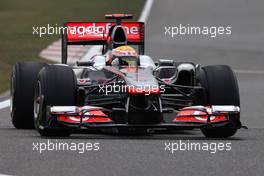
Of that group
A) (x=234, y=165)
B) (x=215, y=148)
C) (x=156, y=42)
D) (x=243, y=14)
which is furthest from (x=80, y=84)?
(x=243, y=14)

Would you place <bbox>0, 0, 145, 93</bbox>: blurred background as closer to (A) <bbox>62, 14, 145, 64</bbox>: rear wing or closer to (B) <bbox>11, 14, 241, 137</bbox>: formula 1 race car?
(A) <bbox>62, 14, 145, 64</bbox>: rear wing

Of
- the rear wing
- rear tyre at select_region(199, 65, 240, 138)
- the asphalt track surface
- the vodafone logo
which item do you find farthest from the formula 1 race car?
the vodafone logo

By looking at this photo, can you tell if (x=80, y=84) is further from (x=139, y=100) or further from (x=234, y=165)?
(x=234, y=165)

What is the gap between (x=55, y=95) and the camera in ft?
40.2

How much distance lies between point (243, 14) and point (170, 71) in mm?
26611

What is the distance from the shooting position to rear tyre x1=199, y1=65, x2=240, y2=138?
1248 cm

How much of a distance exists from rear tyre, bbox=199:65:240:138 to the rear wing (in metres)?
3.64

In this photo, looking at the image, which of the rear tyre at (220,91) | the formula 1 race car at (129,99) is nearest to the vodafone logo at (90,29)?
the formula 1 race car at (129,99)

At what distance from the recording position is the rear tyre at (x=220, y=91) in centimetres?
1248

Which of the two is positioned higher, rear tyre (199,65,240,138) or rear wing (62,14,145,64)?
rear wing (62,14,145,64)

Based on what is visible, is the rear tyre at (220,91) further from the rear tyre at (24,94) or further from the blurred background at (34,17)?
the blurred background at (34,17)

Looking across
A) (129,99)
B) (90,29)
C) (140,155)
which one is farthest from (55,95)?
(90,29)

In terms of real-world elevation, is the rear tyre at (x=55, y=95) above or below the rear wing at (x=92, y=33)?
below

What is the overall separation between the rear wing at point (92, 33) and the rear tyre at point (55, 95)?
3.71 metres
